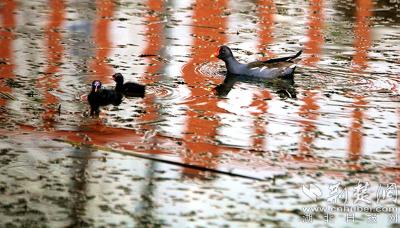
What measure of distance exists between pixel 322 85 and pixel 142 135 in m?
3.81

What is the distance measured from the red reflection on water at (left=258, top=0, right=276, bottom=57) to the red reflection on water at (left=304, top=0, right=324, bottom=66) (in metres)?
0.62

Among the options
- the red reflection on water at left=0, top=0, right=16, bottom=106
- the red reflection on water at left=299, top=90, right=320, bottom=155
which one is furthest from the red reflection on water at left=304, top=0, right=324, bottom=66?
the red reflection on water at left=0, top=0, right=16, bottom=106

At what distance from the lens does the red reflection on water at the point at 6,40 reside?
13312 millimetres

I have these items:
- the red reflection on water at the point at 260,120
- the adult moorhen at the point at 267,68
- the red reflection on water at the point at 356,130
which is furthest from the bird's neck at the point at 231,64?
the red reflection on water at the point at 356,130

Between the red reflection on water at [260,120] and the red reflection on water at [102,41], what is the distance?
191 centimetres

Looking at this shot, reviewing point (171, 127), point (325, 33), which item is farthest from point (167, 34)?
point (171, 127)

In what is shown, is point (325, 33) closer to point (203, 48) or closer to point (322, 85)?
point (203, 48)

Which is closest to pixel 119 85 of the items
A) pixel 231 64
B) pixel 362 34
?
pixel 231 64

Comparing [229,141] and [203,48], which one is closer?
[229,141]

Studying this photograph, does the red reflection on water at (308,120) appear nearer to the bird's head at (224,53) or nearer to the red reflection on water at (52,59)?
the bird's head at (224,53)

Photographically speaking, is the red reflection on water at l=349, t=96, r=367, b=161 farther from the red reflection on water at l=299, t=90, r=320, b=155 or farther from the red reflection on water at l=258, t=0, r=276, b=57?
the red reflection on water at l=258, t=0, r=276, b=57

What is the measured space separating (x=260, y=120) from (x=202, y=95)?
150cm

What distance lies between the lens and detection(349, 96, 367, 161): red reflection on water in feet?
32.7

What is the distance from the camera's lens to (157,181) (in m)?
8.77
